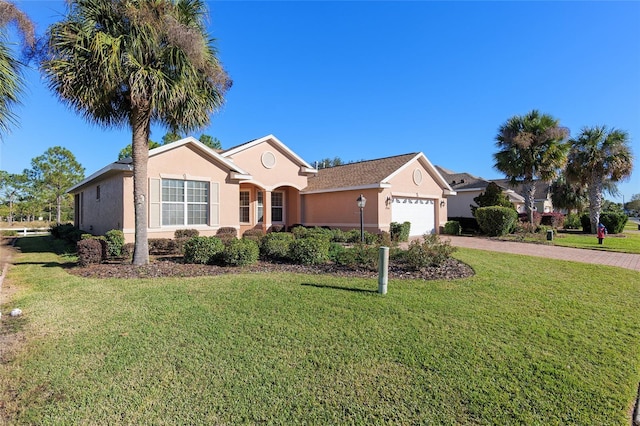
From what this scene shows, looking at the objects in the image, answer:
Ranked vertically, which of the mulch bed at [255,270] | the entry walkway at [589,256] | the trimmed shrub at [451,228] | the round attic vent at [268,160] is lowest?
the entry walkway at [589,256]

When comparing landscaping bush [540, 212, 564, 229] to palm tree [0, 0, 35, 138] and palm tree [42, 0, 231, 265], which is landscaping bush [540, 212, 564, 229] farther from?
palm tree [0, 0, 35, 138]

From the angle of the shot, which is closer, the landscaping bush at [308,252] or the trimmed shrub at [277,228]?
the landscaping bush at [308,252]

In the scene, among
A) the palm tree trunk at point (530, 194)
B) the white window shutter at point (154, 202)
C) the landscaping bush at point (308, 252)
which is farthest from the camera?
the palm tree trunk at point (530, 194)

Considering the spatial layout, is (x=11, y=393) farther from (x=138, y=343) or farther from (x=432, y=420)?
(x=432, y=420)

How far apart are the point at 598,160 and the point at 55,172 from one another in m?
50.3

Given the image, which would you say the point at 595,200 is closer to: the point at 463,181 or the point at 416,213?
the point at 463,181

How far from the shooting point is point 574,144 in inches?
913

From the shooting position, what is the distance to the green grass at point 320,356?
3.07m

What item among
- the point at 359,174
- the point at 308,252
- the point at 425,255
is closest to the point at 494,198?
the point at 359,174

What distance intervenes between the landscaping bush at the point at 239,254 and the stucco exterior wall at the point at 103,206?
6157 mm

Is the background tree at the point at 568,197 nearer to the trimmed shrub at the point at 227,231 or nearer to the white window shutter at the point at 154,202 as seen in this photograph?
the trimmed shrub at the point at 227,231

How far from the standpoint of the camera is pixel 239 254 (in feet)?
30.6

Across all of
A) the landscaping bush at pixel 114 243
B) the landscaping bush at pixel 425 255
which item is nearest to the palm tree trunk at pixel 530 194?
the landscaping bush at pixel 425 255

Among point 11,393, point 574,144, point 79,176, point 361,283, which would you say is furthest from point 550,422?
point 79,176
